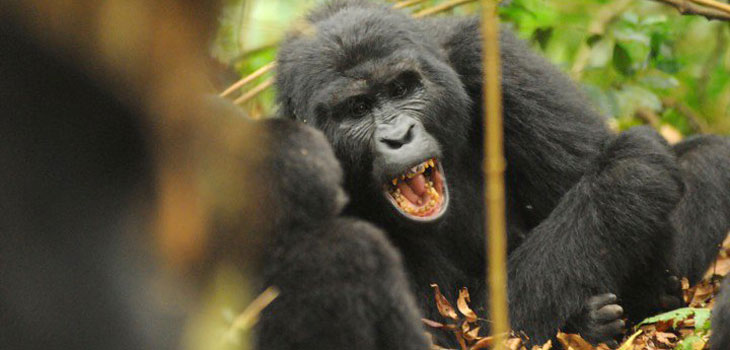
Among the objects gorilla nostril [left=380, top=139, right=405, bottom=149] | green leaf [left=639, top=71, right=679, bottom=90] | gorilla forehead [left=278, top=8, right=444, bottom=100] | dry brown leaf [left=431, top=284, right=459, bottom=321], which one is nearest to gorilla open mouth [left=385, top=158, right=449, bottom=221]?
gorilla nostril [left=380, top=139, right=405, bottom=149]

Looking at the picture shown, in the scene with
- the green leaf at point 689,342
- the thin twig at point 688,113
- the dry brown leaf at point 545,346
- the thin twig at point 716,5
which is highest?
the thin twig at point 716,5

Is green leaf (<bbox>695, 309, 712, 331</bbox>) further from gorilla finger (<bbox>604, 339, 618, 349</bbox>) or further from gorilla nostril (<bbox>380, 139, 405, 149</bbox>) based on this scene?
gorilla nostril (<bbox>380, 139, 405, 149</bbox>)

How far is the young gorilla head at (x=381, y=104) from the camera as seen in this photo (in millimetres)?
4352

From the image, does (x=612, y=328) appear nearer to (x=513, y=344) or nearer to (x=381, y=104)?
(x=513, y=344)

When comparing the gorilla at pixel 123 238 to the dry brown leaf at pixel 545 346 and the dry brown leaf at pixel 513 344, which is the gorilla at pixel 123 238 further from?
the dry brown leaf at pixel 545 346

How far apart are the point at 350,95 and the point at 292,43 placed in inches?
21.0

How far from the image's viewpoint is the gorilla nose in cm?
431

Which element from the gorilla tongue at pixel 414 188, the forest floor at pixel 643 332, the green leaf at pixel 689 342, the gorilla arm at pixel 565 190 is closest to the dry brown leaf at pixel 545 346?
the forest floor at pixel 643 332

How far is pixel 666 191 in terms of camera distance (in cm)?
444

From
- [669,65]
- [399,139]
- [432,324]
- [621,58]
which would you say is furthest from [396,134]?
[669,65]

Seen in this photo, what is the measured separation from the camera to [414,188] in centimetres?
Answer: 442

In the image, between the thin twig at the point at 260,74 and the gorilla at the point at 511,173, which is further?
the thin twig at the point at 260,74

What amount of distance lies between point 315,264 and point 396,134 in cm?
177

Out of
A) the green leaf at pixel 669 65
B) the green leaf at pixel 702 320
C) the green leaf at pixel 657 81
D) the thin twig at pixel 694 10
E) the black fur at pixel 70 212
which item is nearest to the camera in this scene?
the black fur at pixel 70 212
